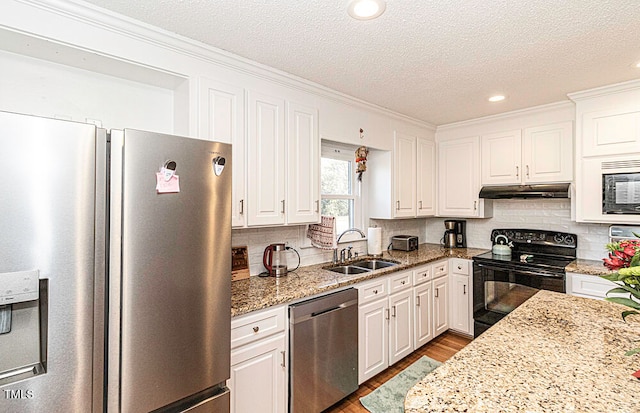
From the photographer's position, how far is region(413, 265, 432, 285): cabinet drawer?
3.01 m

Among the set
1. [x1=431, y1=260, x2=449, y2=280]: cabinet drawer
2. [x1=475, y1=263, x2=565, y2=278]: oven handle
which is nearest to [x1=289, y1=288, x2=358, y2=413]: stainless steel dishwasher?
[x1=431, y1=260, x2=449, y2=280]: cabinet drawer

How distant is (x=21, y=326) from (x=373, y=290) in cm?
211

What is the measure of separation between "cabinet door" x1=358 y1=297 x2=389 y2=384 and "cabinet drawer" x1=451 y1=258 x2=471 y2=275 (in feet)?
3.91

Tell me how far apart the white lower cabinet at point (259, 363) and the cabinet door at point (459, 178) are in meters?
2.73

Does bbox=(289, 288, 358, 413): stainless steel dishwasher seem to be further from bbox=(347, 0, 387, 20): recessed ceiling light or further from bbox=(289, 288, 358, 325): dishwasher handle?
bbox=(347, 0, 387, 20): recessed ceiling light

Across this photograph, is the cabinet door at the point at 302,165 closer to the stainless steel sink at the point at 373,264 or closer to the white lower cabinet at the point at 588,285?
the stainless steel sink at the point at 373,264

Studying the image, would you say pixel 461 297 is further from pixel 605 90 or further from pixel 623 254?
pixel 623 254

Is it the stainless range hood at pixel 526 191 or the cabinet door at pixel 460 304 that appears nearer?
the stainless range hood at pixel 526 191

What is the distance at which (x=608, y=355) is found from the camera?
3.79 feet

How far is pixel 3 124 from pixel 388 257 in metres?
2.97

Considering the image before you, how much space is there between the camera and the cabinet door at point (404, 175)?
3441mm

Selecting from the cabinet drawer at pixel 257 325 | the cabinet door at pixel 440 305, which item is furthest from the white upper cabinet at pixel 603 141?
the cabinet drawer at pixel 257 325

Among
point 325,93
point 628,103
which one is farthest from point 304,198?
point 628,103

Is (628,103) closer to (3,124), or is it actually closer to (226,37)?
(226,37)
